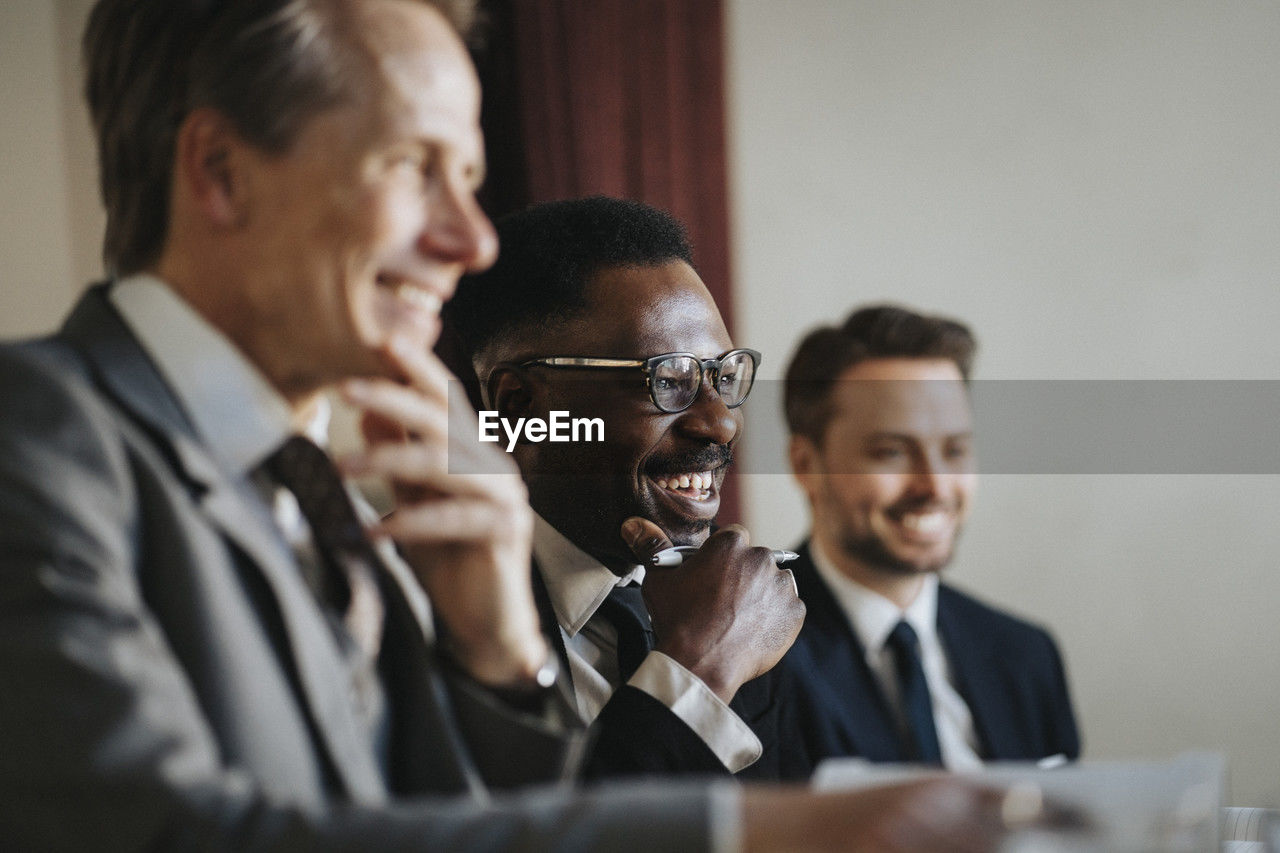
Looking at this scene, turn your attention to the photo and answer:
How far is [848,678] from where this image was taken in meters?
1.95

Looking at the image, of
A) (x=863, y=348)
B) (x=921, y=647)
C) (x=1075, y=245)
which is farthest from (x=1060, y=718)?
(x=1075, y=245)

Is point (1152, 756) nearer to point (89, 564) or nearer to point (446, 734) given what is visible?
point (446, 734)

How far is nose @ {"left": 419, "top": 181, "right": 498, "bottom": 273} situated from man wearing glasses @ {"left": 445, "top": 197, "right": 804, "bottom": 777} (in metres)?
0.55

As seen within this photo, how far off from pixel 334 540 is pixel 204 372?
0.49ft

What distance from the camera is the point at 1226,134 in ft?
10.2

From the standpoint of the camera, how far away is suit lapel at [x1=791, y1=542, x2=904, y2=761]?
6.13ft

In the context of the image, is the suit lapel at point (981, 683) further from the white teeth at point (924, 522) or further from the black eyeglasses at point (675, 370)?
the black eyeglasses at point (675, 370)

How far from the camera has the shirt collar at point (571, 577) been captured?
135 centimetres

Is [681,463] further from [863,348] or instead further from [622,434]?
[863,348]

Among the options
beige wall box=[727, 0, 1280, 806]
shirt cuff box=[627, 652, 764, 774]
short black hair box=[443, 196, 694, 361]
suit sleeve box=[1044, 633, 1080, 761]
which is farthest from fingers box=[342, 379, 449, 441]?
beige wall box=[727, 0, 1280, 806]

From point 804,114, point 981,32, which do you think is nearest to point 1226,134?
point 981,32

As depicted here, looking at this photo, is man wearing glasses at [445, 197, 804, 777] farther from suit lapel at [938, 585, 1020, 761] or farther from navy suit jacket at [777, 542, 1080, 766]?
suit lapel at [938, 585, 1020, 761]

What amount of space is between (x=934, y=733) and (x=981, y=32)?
6.72 feet

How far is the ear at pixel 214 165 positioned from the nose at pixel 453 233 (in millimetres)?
122
